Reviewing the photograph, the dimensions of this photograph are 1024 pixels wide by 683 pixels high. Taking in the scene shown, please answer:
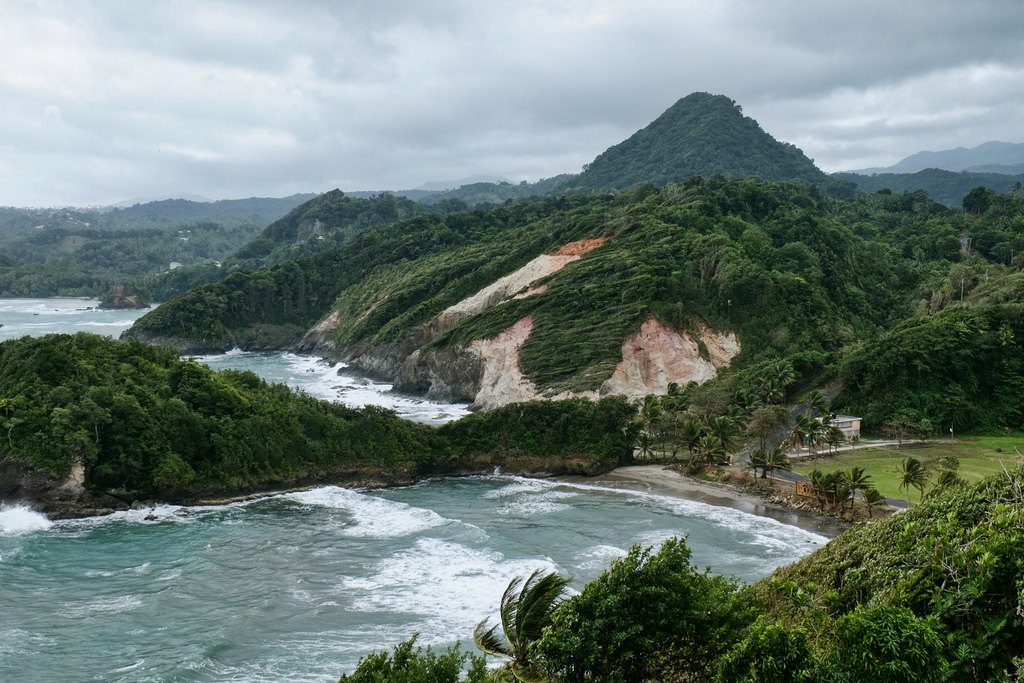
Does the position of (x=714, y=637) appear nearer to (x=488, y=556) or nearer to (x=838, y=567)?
(x=838, y=567)

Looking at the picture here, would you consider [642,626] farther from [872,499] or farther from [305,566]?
[872,499]

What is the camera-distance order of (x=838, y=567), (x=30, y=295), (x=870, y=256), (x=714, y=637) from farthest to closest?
(x=30, y=295) < (x=870, y=256) < (x=838, y=567) < (x=714, y=637)

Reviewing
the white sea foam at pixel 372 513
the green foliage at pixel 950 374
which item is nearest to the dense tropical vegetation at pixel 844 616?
the white sea foam at pixel 372 513

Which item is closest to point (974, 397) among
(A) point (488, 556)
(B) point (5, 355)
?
(A) point (488, 556)

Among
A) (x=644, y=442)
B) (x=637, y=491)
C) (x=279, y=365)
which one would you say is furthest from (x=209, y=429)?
(x=279, y=365)

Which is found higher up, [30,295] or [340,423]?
[30,295]

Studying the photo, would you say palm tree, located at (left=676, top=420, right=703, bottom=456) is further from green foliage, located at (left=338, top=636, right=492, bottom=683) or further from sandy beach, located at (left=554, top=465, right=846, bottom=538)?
green foliage, located at (left=338, top=636, right=492, bottom=683)
